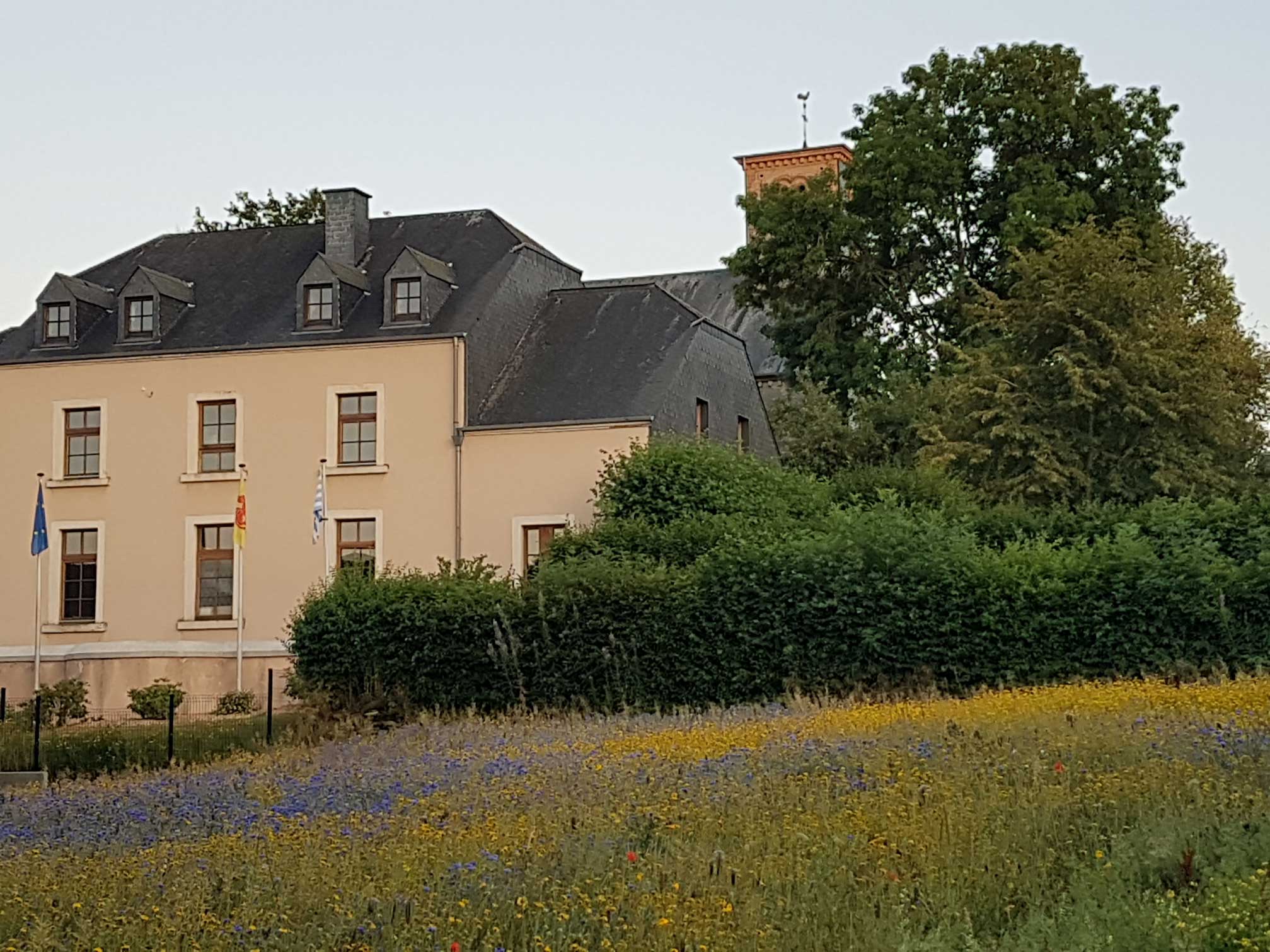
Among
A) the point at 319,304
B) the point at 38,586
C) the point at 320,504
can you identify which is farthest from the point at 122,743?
the point at 319,304

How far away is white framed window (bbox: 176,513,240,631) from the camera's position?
40062mm

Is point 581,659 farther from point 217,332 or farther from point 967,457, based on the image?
point 217,332

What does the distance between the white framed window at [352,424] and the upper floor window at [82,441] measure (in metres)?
6.04

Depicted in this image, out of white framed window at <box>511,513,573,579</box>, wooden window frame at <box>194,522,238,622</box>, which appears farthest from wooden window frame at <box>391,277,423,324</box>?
wooden window frame at <box>194,522,238,622</box>

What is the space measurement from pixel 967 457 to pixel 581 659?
1538 cm

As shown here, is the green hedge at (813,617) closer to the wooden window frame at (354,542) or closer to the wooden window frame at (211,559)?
the wooden window frame at (354,542)

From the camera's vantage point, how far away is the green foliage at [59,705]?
27.2 m

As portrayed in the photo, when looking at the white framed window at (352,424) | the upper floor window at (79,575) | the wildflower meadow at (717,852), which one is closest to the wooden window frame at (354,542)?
the white framed window at (352,424)

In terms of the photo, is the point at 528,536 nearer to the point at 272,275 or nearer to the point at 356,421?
the point at 356,421

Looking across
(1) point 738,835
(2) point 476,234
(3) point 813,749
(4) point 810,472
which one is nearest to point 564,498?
(4) point 810,472

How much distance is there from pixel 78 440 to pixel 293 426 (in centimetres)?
567

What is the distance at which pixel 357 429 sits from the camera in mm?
40125

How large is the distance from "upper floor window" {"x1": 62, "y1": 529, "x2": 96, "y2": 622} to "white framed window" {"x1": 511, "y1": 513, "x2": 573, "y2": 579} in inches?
414

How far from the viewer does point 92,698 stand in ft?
130
